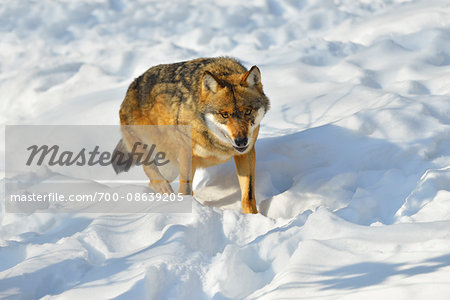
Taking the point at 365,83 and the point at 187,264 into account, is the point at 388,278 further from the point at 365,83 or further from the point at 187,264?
the point at 365,83

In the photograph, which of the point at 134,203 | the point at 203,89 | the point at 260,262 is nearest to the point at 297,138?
the point at 203,89

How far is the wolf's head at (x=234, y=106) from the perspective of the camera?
398cm

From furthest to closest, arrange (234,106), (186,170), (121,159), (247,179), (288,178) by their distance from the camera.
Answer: (121,159) → (288,178) → (186,170) → (247,179) → (234,106)

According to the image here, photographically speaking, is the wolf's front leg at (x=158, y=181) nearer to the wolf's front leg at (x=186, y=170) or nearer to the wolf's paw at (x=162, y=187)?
the wolf's paw at (x=162, y=187)

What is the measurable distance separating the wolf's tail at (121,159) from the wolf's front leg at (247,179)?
5.37ft

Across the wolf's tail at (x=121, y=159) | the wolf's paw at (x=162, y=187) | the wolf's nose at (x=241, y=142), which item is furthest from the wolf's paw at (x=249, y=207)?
the wolf's tail at (x=121, y=159)

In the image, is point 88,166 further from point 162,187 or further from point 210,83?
point 210,83

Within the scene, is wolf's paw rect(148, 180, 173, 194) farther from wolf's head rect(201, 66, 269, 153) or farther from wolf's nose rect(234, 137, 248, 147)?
wolf's nose rect(234, 137, 248, 147)

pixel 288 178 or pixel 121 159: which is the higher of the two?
pixel 288 178

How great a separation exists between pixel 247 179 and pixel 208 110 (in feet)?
2.38

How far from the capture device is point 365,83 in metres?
6.35

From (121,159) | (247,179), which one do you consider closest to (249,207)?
(247,179)

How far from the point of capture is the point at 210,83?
4172 millimetres

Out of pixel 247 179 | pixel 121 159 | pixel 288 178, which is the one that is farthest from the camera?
pixel 121 159
